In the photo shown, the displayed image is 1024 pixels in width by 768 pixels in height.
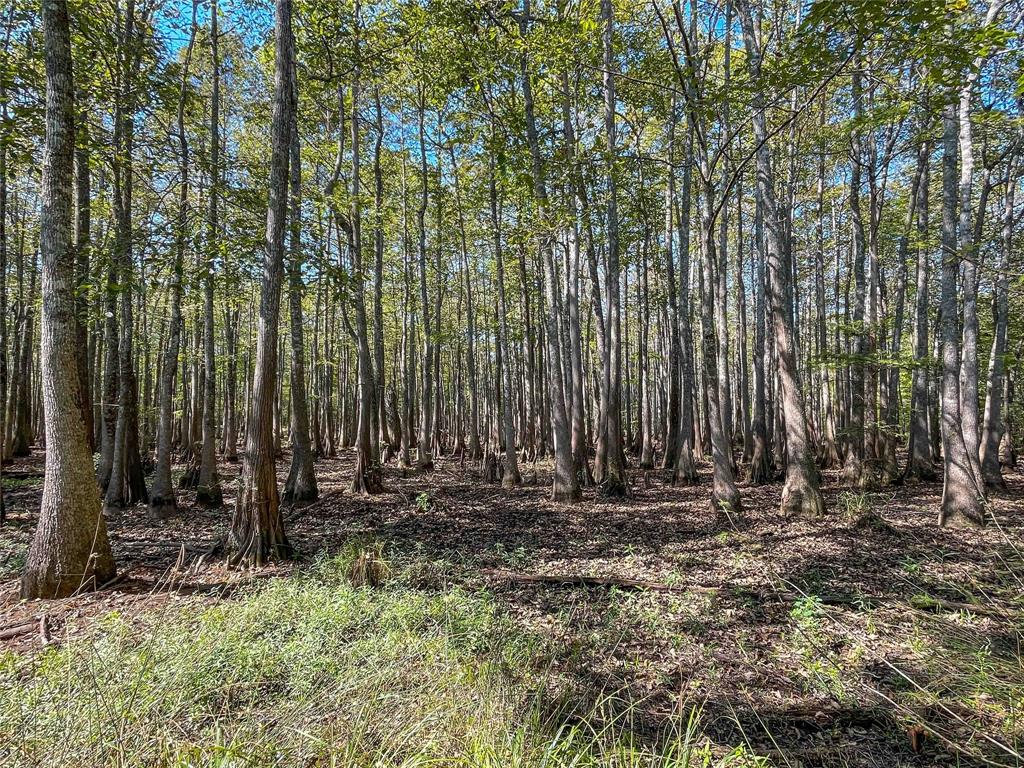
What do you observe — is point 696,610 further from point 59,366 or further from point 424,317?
point 424,317

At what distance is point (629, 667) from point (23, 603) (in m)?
5.44

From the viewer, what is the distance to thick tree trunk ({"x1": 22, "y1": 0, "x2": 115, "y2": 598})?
4.28 m

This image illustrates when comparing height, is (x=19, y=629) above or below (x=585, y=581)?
above

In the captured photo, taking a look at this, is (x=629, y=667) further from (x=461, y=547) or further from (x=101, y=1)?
(x=101, y=1)

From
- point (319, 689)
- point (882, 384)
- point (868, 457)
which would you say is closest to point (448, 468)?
point (868, 457)

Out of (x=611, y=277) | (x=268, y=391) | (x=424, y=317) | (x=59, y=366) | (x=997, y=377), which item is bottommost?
(x=997, y=377)

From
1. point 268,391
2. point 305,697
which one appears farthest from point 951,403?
point 268,391

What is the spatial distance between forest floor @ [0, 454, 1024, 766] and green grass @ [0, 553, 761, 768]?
0.06m

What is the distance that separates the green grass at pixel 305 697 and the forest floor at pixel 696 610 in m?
0.06

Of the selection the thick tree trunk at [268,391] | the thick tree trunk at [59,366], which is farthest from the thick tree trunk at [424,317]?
the thick tree trunk at [59,366]

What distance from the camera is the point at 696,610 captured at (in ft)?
14.7

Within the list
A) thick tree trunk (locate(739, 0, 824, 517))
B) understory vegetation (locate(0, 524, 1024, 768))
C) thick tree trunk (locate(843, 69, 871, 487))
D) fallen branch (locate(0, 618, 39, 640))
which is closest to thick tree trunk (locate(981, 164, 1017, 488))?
thick tree trunk (locate(843, 69, 871, 487))

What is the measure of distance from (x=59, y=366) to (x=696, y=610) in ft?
21.6

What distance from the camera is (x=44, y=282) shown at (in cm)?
423
